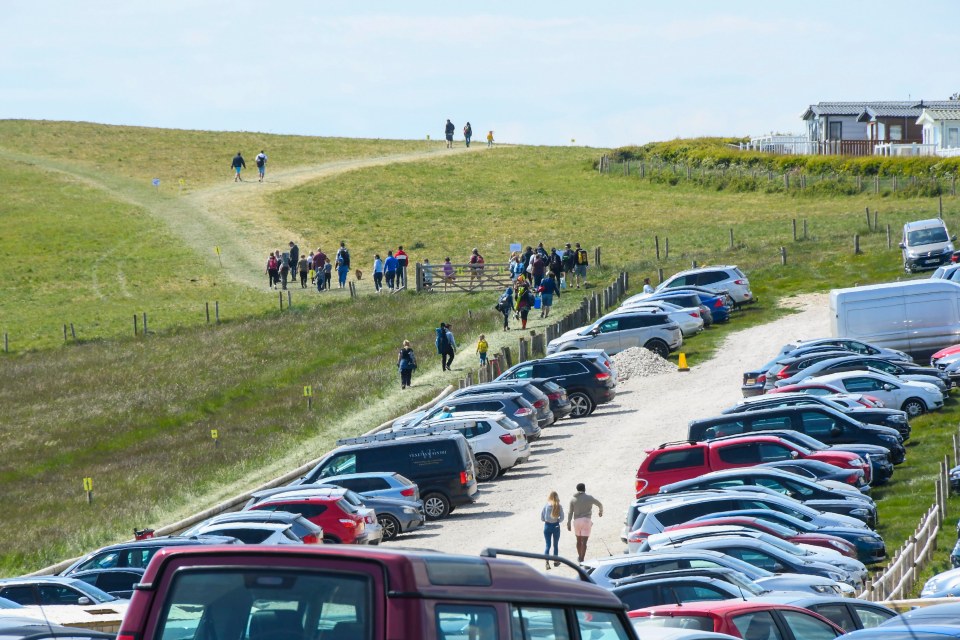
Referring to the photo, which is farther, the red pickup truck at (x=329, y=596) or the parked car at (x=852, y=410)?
the parked car at (x=852, y=410)

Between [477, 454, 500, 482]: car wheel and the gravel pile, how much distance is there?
9602 mm

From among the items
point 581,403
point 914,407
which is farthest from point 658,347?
point 914,407

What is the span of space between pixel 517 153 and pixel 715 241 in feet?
129

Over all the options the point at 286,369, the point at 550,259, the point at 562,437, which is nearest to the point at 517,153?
the point at 550,259

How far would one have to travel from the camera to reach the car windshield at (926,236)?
156ft

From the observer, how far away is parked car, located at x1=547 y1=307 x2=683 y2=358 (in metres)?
40.8

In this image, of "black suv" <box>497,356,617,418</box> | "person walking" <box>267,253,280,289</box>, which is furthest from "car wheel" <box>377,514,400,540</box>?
"person walking" <box>267,253,280,289</box>

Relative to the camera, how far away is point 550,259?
171ft

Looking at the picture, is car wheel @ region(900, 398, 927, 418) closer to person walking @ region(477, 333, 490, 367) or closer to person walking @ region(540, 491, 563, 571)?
person walking @ region(540, 491, 563, 571)

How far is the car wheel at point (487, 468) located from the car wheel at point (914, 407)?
8.90m

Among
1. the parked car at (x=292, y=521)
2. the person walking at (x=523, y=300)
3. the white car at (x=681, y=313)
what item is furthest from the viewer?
the person walking at (x=523, y=300)

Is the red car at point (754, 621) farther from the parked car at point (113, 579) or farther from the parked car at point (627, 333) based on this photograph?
the parked car at point (627, 333)

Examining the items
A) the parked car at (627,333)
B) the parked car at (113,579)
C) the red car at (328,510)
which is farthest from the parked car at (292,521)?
the parked car at (627,333)

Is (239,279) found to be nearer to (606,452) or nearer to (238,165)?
(238,165)
